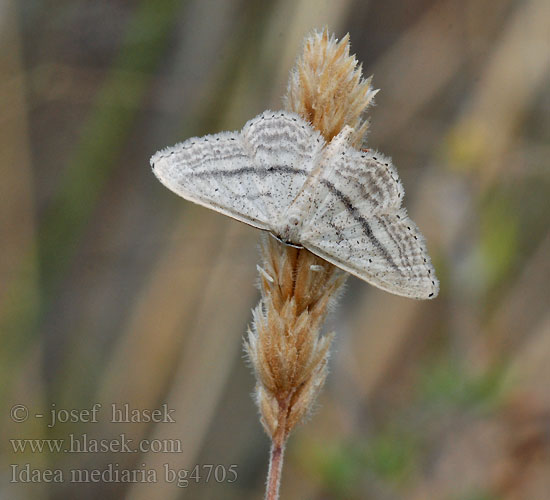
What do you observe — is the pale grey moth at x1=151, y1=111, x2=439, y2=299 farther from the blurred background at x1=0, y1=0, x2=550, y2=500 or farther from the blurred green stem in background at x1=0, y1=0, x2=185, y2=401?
the blurred green stem in background at x1=0, y1=0, x2=185, y2=401

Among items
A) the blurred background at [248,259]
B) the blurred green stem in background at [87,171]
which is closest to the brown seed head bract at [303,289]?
the blurred background at [248,259]

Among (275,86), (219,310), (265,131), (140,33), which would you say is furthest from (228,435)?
(265,131)

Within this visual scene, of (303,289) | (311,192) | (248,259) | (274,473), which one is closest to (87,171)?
(248,259)

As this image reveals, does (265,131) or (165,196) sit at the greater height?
(265,131)

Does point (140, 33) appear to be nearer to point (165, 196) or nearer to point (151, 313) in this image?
point (165, 196)

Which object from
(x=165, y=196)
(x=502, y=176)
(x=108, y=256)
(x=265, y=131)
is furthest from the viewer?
(x=108, y=256)

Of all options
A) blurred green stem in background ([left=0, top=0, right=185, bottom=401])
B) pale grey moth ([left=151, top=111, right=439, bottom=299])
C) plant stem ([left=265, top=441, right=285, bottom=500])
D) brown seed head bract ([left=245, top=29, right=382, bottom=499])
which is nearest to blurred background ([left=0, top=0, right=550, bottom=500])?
blurred green stem in background ([left=0, top=0, right=185, bottom=401])

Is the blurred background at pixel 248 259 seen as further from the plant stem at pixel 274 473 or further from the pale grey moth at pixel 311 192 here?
the plant stem at pixel 274 473
